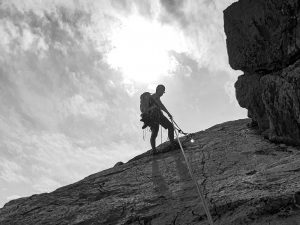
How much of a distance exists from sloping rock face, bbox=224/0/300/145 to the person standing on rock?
3.09 meters

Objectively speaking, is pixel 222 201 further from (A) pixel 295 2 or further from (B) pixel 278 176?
(A) pixel 295 2

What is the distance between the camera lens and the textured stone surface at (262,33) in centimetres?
922

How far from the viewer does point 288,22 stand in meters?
9.22

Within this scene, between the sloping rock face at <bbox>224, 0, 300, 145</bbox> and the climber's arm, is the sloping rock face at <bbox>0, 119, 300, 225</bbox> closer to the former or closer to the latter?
the sloping rock face at <bbox>224, 0, 300, 145</bbox>

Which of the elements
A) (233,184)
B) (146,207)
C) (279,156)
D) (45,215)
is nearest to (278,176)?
(233,184)

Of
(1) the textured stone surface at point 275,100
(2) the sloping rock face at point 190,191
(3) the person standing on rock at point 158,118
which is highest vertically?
(3) the person standing on rock at point 158,118

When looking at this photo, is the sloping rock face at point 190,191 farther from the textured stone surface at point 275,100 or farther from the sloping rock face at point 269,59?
the sloping rock face at point 269,59

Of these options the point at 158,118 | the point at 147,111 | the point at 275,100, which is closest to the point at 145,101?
the point at 147,111

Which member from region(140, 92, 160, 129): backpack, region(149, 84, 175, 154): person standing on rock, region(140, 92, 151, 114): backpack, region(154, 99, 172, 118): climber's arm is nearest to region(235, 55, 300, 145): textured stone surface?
region(154, 99, 172, 118): climber's arm

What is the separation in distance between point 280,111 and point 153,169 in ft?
14.8

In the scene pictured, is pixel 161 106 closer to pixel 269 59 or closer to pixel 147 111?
pixel 147 111

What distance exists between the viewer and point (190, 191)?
27.2 ft

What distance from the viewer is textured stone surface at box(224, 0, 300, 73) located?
922 cm

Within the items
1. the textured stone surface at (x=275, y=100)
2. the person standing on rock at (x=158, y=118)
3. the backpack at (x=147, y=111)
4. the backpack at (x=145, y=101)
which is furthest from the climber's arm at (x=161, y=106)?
the textured stone surface at (x=275, y=100)
